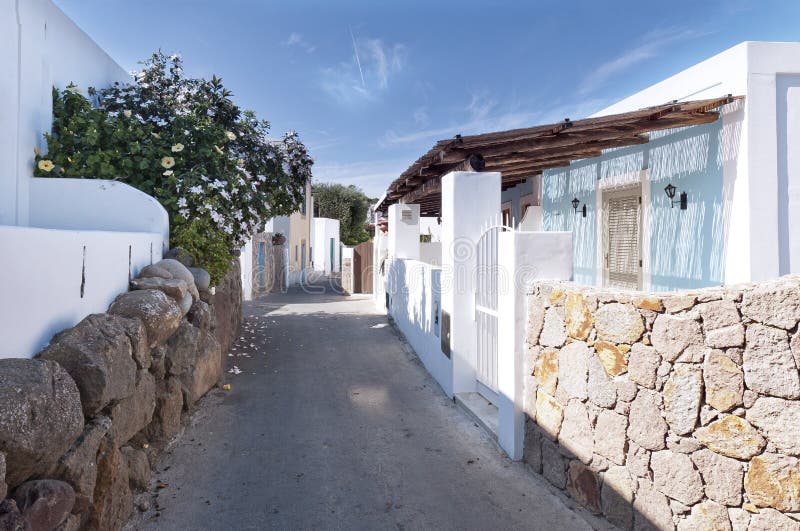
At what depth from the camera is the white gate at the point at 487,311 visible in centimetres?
518

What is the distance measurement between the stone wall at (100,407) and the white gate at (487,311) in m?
3.22

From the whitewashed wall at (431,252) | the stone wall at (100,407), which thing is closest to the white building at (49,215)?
the stone wall at (100,407)

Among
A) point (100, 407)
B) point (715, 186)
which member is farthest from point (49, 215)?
point (715, 186)

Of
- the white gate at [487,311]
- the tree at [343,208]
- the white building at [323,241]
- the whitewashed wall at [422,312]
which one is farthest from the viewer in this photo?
the tree at [343,208]

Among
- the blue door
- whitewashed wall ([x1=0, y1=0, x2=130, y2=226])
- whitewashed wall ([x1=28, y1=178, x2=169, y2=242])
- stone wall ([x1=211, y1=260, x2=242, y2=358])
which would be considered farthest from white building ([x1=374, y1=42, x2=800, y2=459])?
the blue door

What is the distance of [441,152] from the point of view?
5.78m

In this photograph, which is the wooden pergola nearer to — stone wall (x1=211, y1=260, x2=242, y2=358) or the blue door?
stone wall (x1=211, y1=260, x2=242, y2=358)

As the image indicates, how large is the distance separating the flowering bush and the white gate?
3.55 meters

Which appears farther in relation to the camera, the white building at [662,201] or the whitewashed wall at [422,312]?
the whitewashed wall at [422,312]

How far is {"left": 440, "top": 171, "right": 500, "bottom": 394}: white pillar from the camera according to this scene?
5.66m

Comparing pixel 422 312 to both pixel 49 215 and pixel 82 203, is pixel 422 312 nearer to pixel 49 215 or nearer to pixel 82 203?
pixel 82 203

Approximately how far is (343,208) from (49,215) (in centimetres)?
3262

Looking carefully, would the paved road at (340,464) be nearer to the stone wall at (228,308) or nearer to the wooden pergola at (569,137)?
the stone wall at (228,308)

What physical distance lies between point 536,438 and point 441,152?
343cm
